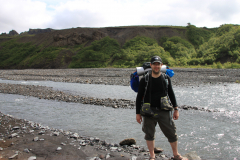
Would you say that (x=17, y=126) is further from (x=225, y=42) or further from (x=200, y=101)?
(x=225, y=42)

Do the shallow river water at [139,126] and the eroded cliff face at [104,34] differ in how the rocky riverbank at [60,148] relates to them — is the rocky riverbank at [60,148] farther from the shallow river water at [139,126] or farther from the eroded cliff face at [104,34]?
the eroded cliff face at [104,34]

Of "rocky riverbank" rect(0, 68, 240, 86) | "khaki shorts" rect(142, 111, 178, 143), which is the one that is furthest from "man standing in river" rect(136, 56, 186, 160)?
"rocky riverbank" rect(0, 68, 240, 86)

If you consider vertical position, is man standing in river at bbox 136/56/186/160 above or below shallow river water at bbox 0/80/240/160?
above

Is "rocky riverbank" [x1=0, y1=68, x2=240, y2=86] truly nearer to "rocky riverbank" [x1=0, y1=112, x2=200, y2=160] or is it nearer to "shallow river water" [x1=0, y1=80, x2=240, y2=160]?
"shallow river water" [x1=0, y1=80, x2=240, y2=160]

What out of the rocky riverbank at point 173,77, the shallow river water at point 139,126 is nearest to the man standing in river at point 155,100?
the shallow river water at point 139,126

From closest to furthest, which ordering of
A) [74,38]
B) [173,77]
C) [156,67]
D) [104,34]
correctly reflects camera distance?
[156,67]
[173,77]
[74,38]
[104,34]

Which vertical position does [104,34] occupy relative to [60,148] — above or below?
above

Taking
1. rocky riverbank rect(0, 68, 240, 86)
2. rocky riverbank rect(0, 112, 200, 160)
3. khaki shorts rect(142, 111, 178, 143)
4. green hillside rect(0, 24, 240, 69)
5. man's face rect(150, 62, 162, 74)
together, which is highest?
green hillside rect(0, 24, 240, 69)

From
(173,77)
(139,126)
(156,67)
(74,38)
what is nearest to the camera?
(156,67)

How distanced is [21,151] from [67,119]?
13.5 ft

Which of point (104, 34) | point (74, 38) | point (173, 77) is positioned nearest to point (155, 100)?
point (173, 77)

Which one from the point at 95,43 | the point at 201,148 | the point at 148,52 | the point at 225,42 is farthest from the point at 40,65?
the point at 201,148

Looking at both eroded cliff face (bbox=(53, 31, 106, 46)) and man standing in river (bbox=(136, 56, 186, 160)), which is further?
eroded cliff face (bbox=(53, 31, 106, 46))

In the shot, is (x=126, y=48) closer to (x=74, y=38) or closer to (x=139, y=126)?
(x=74, y=38)
